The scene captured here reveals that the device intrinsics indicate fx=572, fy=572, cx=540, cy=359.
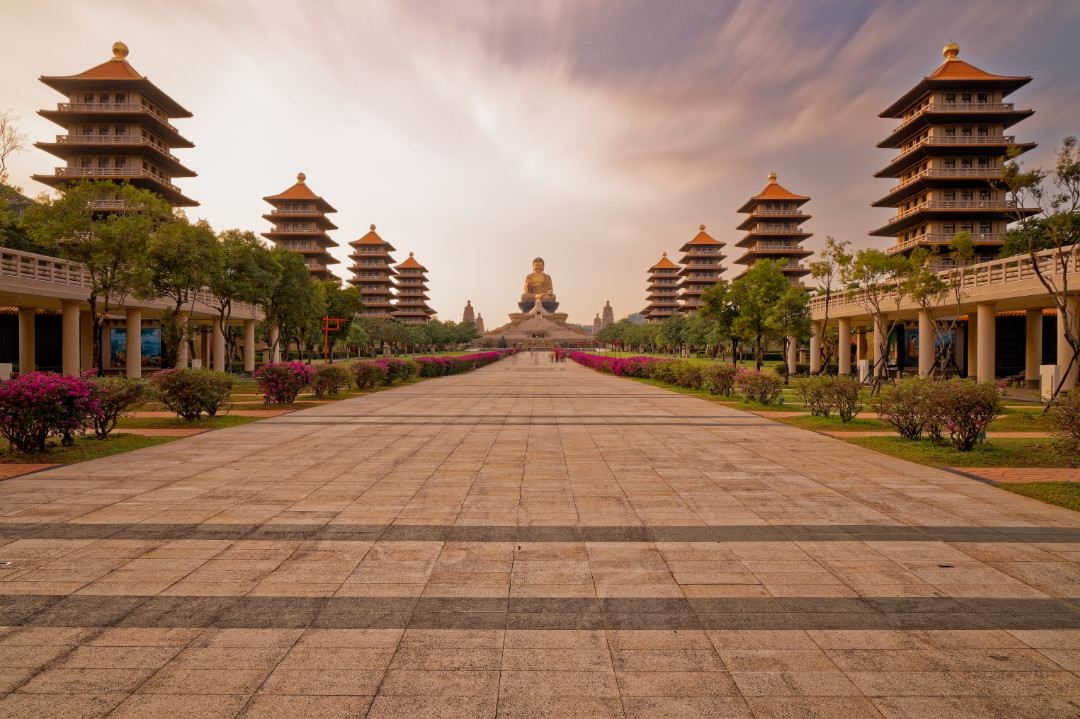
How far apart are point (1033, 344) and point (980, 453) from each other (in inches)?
852

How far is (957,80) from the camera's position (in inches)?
1583

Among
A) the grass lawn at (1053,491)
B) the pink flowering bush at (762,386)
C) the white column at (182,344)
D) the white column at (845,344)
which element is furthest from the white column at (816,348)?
the white column at (182,344)

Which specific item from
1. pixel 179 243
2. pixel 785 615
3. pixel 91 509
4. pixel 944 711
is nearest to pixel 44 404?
pixel 91 509

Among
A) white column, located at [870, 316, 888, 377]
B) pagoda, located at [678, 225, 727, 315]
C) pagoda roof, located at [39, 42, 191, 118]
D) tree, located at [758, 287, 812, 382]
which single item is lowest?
white column, located at [870, 316, 888, 377]

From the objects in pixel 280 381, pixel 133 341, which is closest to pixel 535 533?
pixel 280 381

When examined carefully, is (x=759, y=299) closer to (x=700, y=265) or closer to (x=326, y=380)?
A: (x=326, y=380)

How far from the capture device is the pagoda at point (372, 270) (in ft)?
287

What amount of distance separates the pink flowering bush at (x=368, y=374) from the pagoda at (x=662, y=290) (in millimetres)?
82523

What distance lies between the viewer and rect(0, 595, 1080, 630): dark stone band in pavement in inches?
144

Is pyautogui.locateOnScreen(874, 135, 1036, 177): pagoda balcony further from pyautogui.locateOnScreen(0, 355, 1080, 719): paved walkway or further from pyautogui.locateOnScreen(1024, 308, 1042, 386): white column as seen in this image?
pyautogui.locateOnScreen(0, 355, 1080, 719): paved walkway

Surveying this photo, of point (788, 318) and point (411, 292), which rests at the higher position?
point (411, 292)

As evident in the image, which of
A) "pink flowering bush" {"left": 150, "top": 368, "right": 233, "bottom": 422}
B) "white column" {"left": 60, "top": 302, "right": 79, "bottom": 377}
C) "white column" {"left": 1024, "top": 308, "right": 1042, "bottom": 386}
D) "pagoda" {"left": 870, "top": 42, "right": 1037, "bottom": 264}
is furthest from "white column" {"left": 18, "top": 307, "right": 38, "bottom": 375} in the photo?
"pagoda" {"left": 870, "top": 42, "right": 1037, "bottom": 264}

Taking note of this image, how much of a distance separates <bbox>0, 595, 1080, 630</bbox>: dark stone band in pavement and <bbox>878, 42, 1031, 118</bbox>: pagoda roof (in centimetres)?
4885

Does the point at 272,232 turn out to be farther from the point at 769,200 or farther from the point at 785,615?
the point at 785,615
